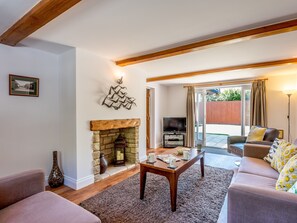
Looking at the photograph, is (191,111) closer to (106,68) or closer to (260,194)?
(106,68)

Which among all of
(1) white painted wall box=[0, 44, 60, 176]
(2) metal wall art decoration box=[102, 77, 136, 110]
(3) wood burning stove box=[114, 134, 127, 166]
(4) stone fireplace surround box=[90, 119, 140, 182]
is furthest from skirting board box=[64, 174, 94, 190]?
(2) metal wall art decoration box=[102, 77, 136, 110]

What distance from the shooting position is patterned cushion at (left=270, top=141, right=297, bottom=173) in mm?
2008

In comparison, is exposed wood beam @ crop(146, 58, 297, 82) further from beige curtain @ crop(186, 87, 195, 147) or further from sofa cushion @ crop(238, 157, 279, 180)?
sofa cushion @ crop(238, 157, 279, 180)

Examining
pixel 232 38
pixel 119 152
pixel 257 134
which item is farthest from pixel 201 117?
pixel 232 38

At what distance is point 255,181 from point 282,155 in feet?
1.97

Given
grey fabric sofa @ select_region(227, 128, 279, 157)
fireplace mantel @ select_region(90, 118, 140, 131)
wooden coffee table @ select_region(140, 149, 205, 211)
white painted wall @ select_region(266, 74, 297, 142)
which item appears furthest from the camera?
white painted wall @ select_region(266, 74, 297, 142)


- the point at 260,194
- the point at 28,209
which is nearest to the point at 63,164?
the point at 28,209

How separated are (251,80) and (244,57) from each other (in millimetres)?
2015

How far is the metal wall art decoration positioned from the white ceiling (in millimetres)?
629

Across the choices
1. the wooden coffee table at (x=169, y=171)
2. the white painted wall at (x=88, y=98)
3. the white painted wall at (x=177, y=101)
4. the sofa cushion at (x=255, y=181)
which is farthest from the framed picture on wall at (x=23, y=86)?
the white painted wall at (x=177, y=101)

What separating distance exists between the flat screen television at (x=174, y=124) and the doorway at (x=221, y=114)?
491 millimetres

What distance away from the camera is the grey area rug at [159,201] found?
1.93 m

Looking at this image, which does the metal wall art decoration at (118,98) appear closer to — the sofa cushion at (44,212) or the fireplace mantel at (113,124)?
the fireplace mantel at (113,124)

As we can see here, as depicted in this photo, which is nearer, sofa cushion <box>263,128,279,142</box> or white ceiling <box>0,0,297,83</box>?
white ceiling <box>0,0,297,83</box>
